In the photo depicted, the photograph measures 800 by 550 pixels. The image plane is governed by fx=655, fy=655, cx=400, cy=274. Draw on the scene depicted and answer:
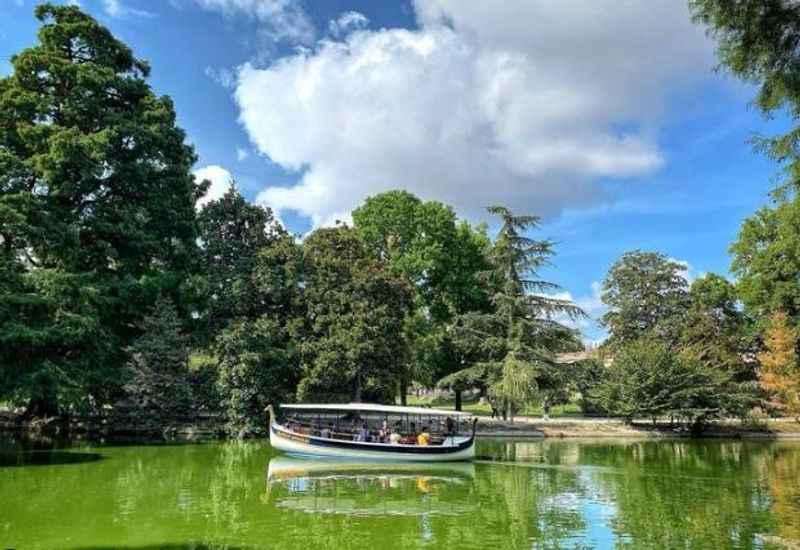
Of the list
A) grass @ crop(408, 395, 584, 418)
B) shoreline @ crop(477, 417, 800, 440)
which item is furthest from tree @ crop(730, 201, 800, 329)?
grass @ crop(408, 395, 584, 418)

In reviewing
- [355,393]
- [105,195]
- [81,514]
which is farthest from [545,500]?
[105,195]

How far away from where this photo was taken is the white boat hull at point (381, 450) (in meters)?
25.8

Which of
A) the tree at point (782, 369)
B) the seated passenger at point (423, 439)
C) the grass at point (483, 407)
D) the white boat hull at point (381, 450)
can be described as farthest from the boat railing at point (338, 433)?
the tree at point (782, 369)

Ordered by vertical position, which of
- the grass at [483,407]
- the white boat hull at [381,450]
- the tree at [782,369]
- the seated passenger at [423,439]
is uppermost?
the tree at [782,369]

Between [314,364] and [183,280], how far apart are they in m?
8.39

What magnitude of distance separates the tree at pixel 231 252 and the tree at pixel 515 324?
44.6 ft

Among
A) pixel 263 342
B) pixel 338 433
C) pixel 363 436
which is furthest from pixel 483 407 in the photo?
pixel 338 433

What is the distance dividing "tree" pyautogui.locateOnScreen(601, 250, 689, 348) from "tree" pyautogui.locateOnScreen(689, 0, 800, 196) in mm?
44456

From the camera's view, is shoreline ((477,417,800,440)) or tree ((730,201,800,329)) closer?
shoreline ((477,417,800,440))

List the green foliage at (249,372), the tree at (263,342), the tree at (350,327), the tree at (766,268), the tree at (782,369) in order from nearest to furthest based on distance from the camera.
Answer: the green foliage at (249,372) → the tree at (263,342) → the tree at (350,327) → the tree at (782,369) → the tree at (766,268)

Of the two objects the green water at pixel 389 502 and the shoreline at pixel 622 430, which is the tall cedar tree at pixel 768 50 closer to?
the green water at pixel 389 502

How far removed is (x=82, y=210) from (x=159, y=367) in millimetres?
9077

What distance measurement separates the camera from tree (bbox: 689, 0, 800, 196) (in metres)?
10.4

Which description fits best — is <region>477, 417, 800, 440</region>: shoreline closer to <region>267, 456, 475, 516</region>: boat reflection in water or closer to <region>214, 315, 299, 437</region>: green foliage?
<region>214, 315, 299, 437</region>: green foliage
